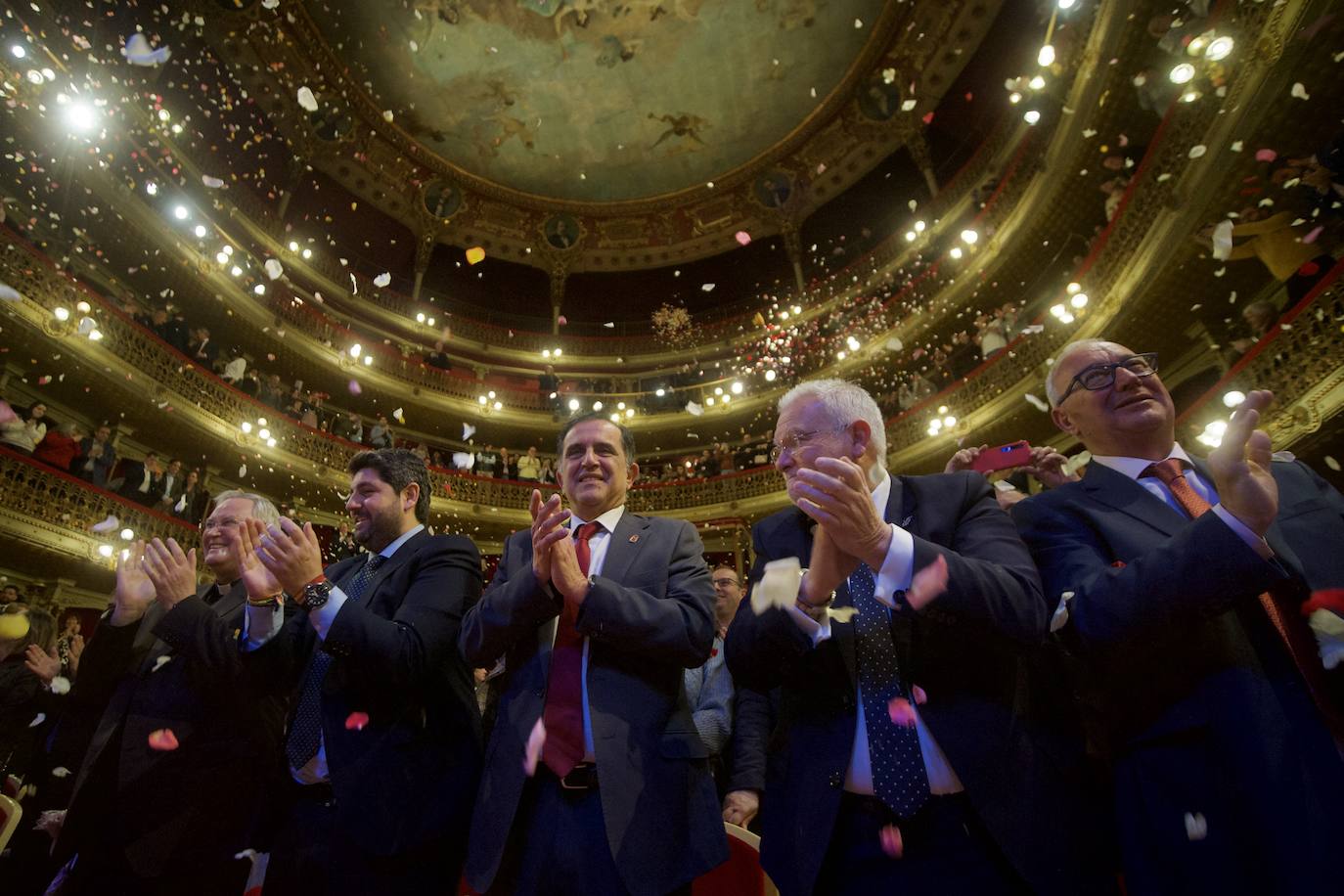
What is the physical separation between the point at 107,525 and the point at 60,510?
601 millimetres

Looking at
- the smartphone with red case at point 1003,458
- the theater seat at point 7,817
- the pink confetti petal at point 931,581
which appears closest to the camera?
the pink confetti petal at point 931,581

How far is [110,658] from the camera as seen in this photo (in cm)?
238

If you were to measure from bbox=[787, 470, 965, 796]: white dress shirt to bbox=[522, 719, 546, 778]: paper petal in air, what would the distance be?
0.65 m

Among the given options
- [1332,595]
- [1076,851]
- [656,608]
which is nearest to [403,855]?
[656,608]

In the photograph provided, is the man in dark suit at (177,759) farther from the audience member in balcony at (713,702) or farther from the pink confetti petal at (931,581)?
the pink confetti petal at (931,581)

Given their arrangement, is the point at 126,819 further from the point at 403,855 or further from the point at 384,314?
the point at 384,314

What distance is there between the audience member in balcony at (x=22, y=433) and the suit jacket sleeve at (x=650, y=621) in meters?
10.7

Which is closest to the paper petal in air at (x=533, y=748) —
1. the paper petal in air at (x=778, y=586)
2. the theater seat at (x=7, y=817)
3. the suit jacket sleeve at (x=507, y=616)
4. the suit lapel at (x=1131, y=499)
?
the suit jacket sleeve at (x=507, y=616)

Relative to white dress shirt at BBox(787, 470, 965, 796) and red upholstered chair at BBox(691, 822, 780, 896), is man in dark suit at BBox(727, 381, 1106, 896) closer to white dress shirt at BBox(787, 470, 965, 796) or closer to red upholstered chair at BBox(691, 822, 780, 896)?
white dress shirt at BBox(787, 470, 965, 796)

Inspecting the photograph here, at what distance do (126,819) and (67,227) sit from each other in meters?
12.9

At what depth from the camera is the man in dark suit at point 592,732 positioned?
1.34m

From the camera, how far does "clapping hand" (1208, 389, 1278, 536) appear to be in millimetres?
1078

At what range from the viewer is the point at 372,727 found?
168 centimetres

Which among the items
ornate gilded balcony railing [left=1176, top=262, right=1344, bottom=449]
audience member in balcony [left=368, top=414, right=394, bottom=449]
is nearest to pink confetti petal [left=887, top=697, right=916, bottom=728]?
ornate gilded balcony railing [left=1176, top=262, right=1344, bottom=449]
